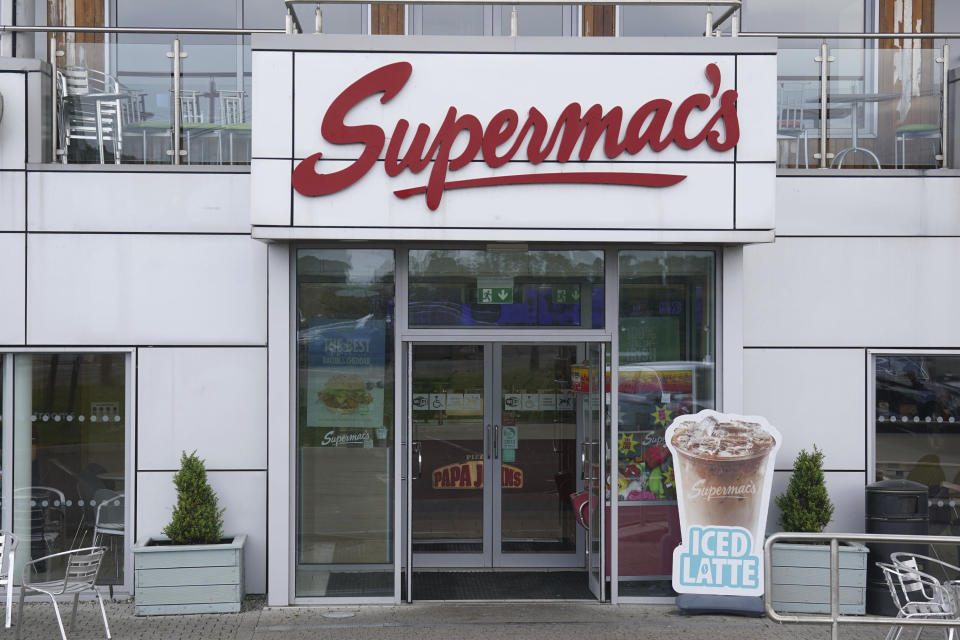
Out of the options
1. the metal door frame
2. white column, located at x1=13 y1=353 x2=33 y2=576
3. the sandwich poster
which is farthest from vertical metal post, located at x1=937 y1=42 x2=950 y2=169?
white column, located at x1=13 y1=353 x2=33 y2=576

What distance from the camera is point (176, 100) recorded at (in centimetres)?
860

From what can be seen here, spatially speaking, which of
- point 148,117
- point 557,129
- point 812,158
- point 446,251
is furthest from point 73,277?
point 812,158

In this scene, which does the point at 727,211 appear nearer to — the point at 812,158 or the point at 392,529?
the point at 812,158

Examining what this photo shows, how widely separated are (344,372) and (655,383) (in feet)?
8.53

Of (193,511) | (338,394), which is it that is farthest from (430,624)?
(193,511)

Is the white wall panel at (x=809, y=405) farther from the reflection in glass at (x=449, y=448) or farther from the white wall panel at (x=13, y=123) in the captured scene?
the white wall panel at (x=13, y=123)

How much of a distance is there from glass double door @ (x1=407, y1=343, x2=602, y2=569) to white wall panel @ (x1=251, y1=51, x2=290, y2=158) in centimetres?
293

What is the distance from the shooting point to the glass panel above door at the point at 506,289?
8117 millimetres

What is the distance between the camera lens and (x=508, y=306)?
8164mm

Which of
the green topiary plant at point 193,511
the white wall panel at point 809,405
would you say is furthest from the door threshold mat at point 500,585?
→ the white wall panel at point 809,405

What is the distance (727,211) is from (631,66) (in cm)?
135

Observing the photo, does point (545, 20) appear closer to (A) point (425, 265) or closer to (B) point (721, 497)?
(A) point (425, 265)

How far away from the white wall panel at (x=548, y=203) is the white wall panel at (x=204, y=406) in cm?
172

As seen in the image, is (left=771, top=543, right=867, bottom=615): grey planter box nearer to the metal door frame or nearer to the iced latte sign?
the iced latte sign
